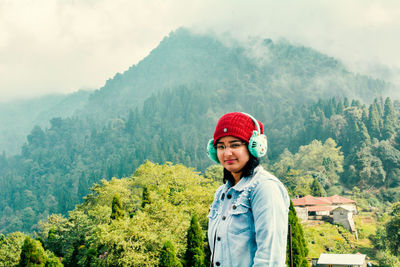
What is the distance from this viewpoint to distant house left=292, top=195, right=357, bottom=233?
43.7m

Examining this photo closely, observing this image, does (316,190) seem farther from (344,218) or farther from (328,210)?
(344,218)

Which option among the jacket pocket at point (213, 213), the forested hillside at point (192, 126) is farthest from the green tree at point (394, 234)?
the forested hillside at point (192, 126)

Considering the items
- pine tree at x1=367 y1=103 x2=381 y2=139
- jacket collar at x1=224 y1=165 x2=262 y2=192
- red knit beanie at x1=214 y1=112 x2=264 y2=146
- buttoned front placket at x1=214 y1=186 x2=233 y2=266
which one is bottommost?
buttoned front placket at x1=214 y1=186 x2=233 y2=266

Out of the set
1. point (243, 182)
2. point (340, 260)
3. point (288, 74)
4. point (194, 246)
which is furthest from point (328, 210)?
point (288, 74)

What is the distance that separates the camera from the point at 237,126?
2.96 meters

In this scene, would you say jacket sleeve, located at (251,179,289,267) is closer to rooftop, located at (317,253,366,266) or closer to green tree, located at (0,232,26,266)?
green tree, located at (0,232,26,266)

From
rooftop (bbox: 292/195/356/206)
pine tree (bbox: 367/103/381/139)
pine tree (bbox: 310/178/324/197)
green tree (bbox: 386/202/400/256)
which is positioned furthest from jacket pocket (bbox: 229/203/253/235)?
pine tree (bbox: 367/103/381/139)

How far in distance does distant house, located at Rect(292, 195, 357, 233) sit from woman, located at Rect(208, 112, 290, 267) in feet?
144

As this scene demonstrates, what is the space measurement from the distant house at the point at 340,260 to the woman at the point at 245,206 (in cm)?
3150

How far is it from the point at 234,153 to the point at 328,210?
160ft

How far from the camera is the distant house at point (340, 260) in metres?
30.0

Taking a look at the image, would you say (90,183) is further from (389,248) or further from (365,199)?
(389,248)

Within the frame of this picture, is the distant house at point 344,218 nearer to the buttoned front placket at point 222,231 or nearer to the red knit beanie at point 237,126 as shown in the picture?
the buttoned front placket at point 222,231

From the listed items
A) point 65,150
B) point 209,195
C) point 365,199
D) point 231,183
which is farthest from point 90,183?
point 231,183
